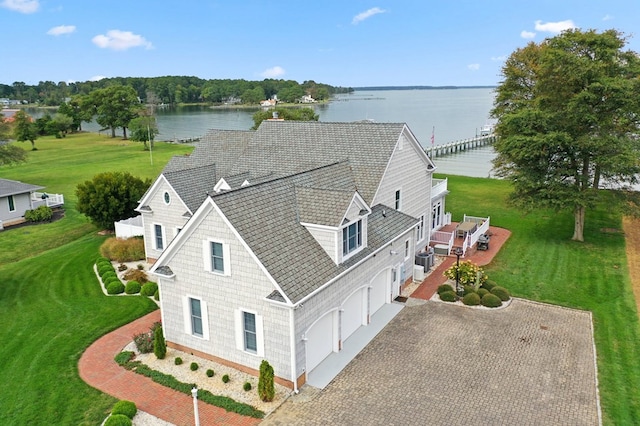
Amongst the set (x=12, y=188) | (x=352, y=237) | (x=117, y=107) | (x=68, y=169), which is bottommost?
(x=68, y=169)

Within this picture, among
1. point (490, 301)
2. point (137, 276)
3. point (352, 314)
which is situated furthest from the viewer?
point (137, 276)

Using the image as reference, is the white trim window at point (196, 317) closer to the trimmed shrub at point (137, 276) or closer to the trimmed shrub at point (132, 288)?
the trimmed shrub at point (132, 288)

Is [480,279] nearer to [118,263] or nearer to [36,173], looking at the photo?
[118,263]

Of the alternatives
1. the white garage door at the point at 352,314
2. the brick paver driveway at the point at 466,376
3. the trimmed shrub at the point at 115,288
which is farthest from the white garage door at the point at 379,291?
the trimmed shrub at the point at 115,288

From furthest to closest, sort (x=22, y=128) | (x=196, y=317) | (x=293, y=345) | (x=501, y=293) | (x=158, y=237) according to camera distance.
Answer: (x=22, y=128), (x=158, y=237), (x=501, y=293), (x=196, y=317), (x=293, y=345)

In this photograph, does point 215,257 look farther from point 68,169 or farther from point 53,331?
point 68,169

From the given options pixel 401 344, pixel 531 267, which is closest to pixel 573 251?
pixel 531 267

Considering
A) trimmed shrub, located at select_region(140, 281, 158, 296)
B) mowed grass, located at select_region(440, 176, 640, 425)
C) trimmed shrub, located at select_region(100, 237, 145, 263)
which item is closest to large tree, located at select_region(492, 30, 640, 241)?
mowed grass, located at select_region(440, 176, 640, 425)

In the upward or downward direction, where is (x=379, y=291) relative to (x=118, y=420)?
upward

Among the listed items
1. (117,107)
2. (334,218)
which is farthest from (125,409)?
(117,107)
